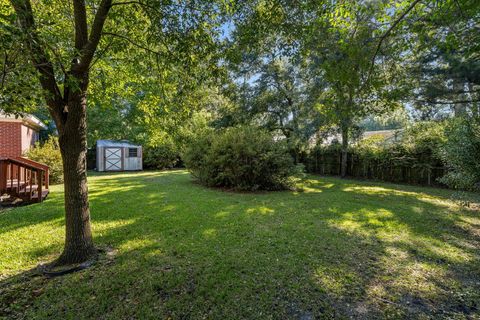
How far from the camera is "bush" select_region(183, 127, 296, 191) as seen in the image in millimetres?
8609

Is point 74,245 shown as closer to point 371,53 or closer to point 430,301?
point 430,301

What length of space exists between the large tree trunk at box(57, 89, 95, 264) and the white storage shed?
1625 cm

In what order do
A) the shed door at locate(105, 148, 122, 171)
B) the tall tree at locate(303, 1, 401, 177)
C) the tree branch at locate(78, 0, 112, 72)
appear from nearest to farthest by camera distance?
the tree branch at locate(78, 0, 112, 72)
the tall tree at locate(303, 1, 401, 177)
the shed door at locate(105, 148, 122, 171)

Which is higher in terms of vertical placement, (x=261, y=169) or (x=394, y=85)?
(x=394, y=85)

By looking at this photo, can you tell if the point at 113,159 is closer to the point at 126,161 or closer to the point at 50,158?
the point at 126,161

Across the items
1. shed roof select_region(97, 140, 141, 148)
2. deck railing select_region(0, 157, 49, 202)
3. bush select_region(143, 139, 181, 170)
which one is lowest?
deck railing select_region(0, 157, 49, 202)

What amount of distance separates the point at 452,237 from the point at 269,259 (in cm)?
352

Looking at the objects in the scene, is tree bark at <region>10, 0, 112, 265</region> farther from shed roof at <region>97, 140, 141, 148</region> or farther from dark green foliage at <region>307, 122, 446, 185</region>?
shed roof at <region>97, 140, 141, 148</region>

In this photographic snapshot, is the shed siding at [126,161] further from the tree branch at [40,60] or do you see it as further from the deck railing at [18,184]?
the tree branch at [40,60]

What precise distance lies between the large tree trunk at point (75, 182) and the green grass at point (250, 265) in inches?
14.7

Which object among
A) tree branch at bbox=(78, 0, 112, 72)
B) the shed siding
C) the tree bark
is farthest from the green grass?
the shed siding

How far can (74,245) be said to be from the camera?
3.17 m

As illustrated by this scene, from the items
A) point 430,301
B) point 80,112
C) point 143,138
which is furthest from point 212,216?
point 143,138

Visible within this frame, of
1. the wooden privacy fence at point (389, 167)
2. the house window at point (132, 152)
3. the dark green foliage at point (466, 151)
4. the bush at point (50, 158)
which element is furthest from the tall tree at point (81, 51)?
the house window at point (132, 152)
